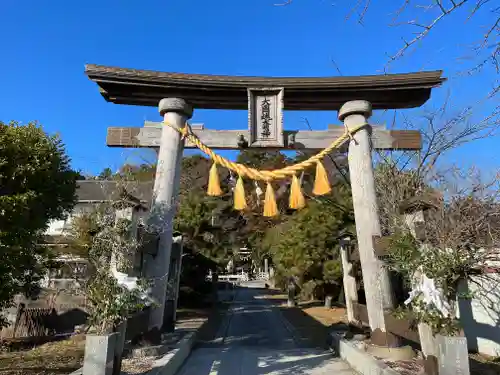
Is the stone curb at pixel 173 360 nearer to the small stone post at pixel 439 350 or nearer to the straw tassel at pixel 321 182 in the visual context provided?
the small stone post at pixel 439 350

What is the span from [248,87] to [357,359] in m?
5.67

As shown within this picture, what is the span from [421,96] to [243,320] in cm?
1161

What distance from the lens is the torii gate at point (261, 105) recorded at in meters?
7.36

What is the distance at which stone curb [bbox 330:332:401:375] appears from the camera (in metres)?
5.01

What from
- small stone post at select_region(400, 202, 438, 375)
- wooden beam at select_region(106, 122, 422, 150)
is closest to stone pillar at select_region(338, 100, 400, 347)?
wooden beam at select_region(106, 122, 422, 150)

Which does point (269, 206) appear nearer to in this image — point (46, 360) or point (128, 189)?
point (128, 189)

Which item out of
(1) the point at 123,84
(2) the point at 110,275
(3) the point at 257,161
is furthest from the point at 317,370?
(3) the point at 257,161

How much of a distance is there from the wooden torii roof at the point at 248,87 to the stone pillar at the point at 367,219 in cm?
36

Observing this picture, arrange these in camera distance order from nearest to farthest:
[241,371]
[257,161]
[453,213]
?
[453,213], [241,371], [257,161]

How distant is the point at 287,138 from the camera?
7859 mm

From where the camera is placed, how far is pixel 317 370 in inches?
244

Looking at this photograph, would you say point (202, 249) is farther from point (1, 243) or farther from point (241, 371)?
point (241, 371)

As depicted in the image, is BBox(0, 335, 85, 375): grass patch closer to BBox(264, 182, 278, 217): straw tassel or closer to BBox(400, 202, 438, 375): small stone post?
BBox(264, 182, 278, 217): straw tassel

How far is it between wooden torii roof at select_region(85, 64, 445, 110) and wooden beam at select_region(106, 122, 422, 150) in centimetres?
63
